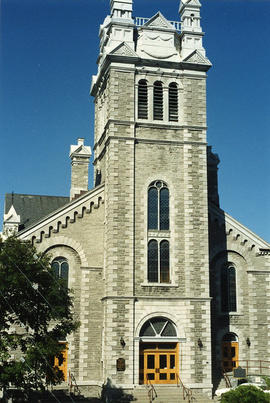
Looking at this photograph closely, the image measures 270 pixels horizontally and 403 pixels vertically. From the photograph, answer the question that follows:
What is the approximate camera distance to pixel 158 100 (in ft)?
118

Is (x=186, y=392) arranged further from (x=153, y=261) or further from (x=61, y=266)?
(x=61, y=266)

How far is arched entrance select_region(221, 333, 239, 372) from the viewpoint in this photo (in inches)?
1374

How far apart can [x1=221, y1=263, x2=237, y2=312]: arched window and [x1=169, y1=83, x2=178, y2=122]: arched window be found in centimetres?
980

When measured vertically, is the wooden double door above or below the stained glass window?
below

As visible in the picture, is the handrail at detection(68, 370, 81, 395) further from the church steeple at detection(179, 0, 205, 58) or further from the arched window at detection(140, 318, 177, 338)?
the church steeple at detection(179, 0, 205, 58)

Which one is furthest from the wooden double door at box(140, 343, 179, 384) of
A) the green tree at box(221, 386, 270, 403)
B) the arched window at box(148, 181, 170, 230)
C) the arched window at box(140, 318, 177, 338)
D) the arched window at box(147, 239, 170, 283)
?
the green tree at box(221, 386, 270, 403)

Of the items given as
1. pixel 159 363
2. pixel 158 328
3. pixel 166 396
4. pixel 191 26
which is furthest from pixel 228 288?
pixel 191 26

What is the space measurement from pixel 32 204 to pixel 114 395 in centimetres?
1995

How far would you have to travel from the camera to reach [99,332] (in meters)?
33.9

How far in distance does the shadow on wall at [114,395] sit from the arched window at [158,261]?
20.0 ft

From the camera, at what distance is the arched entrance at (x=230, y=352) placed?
34.9 meters

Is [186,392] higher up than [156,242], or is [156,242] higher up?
[156,242]

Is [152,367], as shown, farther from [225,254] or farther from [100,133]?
[100,133]

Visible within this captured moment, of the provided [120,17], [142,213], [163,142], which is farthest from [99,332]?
[120,17]
